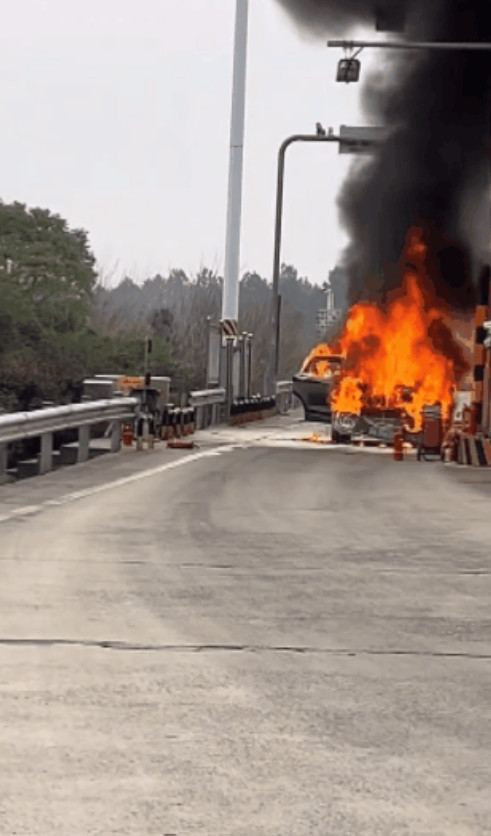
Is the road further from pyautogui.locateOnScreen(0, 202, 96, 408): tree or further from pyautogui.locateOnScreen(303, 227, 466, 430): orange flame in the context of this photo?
pyautogui.locateOnScreen(0, 202, 96, 408): tree

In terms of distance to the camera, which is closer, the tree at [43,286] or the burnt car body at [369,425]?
the burnt car body at [369,425]

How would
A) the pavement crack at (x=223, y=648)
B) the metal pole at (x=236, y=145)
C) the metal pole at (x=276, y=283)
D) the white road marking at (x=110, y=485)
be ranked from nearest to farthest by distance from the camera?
the pavement crack at (x=223, y=648)
the white road marking at (x=110, y=485)
the metal pole at (x=236, y=145)
the metal pole at (x=276, y=283)

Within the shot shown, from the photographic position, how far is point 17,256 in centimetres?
5847

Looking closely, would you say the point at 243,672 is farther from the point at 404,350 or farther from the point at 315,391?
the point at 315,391

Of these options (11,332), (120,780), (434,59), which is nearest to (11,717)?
(120,780)

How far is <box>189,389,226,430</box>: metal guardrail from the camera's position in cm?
3868

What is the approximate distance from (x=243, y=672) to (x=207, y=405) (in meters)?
32.0

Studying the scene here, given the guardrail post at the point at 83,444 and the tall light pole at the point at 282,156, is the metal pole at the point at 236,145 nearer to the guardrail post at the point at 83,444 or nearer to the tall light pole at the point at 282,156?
the tall light pole at the point at 282,156

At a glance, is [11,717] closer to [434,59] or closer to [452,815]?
[452,815]

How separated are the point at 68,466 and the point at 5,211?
35.7m

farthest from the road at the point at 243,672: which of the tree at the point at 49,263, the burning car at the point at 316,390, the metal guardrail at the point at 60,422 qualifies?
the tree at the point at 49,263

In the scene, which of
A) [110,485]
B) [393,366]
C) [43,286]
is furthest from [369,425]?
[43,286]

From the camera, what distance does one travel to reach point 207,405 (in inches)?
1597

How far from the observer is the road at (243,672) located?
6.02 m
